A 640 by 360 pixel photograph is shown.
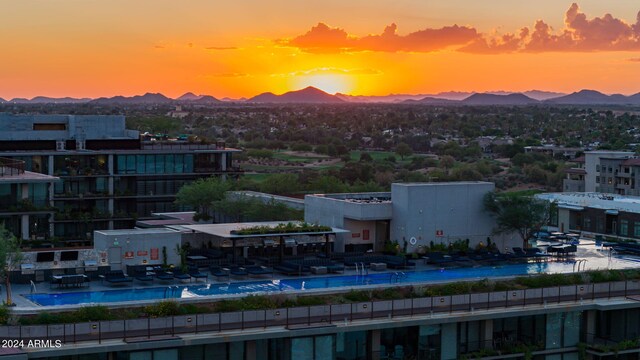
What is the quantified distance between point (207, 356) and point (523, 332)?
1174 centimetres

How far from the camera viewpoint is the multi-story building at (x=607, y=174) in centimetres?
9044

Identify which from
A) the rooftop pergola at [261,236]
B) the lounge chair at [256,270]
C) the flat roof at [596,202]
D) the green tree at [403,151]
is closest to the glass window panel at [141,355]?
the lounge chair at [256,270]

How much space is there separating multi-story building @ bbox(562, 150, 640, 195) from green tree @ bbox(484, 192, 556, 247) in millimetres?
39165

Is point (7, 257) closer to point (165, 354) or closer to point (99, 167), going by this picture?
point (165, 354)

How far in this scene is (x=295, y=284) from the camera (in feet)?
133

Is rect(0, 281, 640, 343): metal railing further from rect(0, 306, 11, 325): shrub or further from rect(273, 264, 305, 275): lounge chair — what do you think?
rect(273, 264, 305, 275): lounge chair

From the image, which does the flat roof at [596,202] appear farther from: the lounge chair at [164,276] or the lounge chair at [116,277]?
the lounge chair at [116,277]

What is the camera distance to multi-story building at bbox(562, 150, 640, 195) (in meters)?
90.4

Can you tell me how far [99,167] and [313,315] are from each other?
41212mm

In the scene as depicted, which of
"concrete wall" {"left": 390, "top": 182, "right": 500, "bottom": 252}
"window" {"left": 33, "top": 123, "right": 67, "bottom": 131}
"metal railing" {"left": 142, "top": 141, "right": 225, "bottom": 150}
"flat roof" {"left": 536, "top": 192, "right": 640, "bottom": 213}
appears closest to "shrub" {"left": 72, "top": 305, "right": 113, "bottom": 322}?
"concrete wall" {"left": 390, "top": 182, "right": 500, "bottom": 252}

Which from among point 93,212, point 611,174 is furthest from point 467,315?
point 611,174

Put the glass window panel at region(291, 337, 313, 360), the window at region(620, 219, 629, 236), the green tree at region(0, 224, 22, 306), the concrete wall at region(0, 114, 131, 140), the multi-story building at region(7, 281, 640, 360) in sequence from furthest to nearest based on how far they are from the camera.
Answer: the concrete wall at region(0, 114, 131, 140)
the window at region(620, 219, 629, 236)
the green tree at region(0, 224, 22, 306)
the glass window panel at region(291, 337, 313, 360)
the multi-story building at region(7, 281, 640, 360)

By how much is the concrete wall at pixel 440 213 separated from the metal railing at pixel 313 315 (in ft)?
38.8

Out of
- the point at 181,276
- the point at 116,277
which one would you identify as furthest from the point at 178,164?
the point at 116,277
